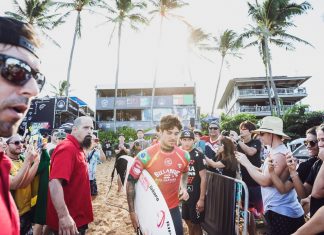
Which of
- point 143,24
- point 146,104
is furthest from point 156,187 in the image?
point 146,104

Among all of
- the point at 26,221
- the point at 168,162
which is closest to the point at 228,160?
the point at 168,162

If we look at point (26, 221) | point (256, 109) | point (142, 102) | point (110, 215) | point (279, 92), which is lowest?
point (110, 215)

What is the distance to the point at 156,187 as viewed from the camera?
134 inches

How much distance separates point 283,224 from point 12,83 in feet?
11.5

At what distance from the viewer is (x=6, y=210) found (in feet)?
3.85

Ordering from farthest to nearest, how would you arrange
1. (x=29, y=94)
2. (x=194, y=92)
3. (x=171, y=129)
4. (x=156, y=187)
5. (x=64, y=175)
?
(x=194, y=92)
(x=171, y=129)
(x=156, y=187)
(x=64, y=175)
(x=29, y=94)

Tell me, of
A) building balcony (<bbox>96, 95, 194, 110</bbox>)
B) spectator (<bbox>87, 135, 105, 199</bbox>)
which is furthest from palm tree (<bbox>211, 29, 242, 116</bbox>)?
spectator (<bbox>87, 135, 105, 199</bbox>)

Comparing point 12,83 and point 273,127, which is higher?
point 12,83

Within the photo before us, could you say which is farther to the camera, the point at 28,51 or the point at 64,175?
the point at 64,175

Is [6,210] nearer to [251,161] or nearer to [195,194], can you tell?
[195,194]

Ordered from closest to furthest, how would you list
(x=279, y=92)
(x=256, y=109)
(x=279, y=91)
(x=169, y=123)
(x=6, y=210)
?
(x=6, y=210) → (x=169, y=123) → (x=256, y=109) → (x=279, y=92) → (x=279, y=91)

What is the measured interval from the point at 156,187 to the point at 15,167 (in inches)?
86.4

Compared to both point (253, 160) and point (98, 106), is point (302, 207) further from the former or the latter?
point (98, 106)

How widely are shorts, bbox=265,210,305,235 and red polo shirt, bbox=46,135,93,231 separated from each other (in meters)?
2.43
